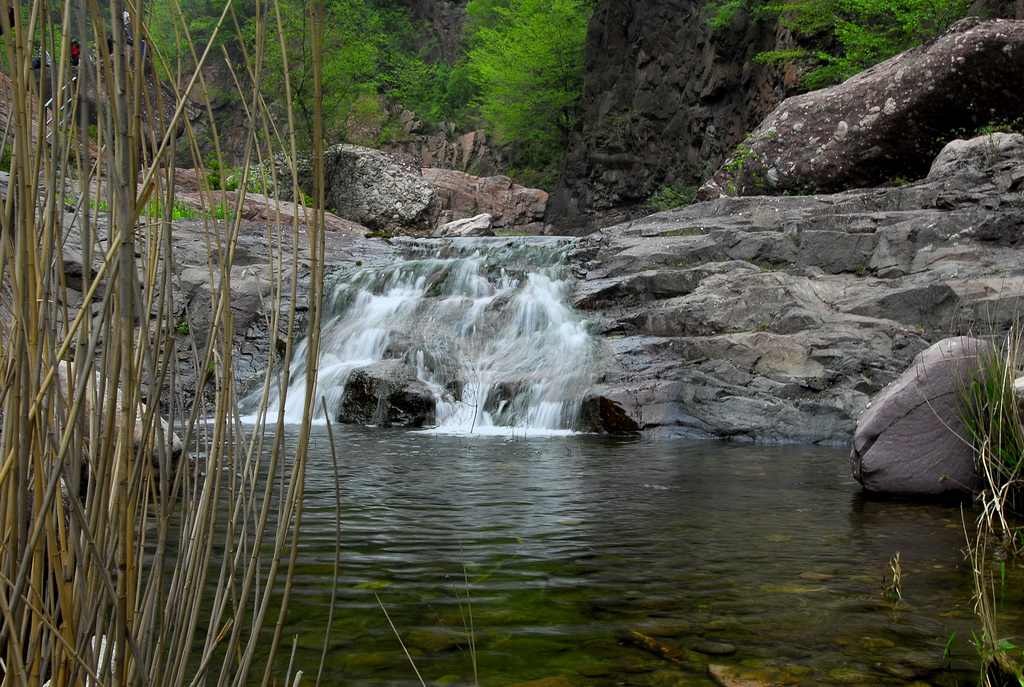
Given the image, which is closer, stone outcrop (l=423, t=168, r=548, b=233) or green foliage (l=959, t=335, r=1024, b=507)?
green foliage (l=959, t=335, r=1024, b=507)

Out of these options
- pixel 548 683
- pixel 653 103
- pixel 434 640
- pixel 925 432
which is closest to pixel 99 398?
pixel 548 683

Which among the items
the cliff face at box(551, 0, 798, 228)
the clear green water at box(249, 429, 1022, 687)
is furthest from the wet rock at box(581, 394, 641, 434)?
the cliff face at box(551, 0, 798, 228)

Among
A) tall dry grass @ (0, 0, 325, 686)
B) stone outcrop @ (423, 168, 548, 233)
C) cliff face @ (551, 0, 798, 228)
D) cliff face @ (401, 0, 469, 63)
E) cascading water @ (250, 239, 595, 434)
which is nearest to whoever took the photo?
tall dry grass @ (0, 0, 325, 686)

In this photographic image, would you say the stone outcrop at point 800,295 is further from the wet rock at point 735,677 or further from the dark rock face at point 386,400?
the wet rock at point 735,677

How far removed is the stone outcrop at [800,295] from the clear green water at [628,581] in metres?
2.76

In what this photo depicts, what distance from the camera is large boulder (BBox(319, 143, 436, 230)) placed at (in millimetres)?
20594

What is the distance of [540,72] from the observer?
25688 millimetres

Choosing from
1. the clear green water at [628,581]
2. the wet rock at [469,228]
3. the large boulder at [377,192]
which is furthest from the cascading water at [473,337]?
the large boulder at [377,192]

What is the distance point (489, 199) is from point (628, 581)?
843 inches

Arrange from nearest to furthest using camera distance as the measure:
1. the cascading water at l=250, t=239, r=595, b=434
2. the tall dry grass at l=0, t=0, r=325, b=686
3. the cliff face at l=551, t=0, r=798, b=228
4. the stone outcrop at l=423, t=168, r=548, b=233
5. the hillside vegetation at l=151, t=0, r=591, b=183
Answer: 1. the tall dry grass at l=0, t=0, r=325, b=686
2. the cascading water at l=250, t=239, r=595, b=434
3. the cliff face at l=551, t=0, r=798, b=228
4. the hillside vegetation at l=151, t=0, r=591, b=183
5. the stone outcrop at l=423, t=168, r=548, b=233

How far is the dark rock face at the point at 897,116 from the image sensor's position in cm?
1229

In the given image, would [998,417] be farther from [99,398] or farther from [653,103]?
[653,103]

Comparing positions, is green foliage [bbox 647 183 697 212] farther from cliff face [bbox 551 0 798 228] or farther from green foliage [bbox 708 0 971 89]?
green foliage [bbox 708 0 971 89]

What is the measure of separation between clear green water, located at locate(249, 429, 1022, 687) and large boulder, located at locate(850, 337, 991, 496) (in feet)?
0.70
